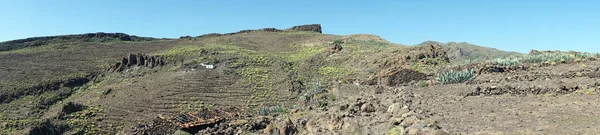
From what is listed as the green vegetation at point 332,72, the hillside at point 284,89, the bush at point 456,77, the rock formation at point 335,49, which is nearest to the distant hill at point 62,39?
the hillside at point 284,89

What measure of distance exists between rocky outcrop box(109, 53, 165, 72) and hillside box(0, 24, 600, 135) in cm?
7

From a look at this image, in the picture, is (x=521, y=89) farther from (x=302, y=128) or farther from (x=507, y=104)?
(x=302, y=128)

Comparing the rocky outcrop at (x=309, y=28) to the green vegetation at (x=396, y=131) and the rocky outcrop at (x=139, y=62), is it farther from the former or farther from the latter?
the green vegetation at (x=396, y=131)

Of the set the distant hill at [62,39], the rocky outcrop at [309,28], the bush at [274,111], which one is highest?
the rocky outcrop at [309,28]

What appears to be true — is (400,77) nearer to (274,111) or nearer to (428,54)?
(274,111)

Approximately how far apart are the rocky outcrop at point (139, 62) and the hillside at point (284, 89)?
0.23 ft

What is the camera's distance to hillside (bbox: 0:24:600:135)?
7996mm

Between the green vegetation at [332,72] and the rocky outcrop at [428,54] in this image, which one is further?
the green vegetation at [332,72]

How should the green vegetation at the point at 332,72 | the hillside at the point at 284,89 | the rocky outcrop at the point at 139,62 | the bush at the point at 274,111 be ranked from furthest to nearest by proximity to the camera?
the rocky outcrop at the point at 139,62 < the green vegetation at the point at 332,72 < the bush at the point at 274,111 < the hillside at the point at 284,89

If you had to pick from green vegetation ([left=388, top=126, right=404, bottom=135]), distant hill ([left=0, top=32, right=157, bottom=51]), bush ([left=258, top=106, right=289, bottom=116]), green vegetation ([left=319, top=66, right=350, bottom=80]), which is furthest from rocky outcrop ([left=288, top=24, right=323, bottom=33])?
green vegetation ([left=388, top=126, right=404, bottom=135])

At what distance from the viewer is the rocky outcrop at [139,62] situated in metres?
29.5

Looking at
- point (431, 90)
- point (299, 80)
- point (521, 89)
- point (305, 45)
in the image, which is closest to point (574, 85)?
point (521, 89)

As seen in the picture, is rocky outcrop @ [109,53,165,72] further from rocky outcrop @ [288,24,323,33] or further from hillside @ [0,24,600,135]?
rocky outcrop @ [288,24,323,33]

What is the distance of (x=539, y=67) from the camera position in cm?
1394
